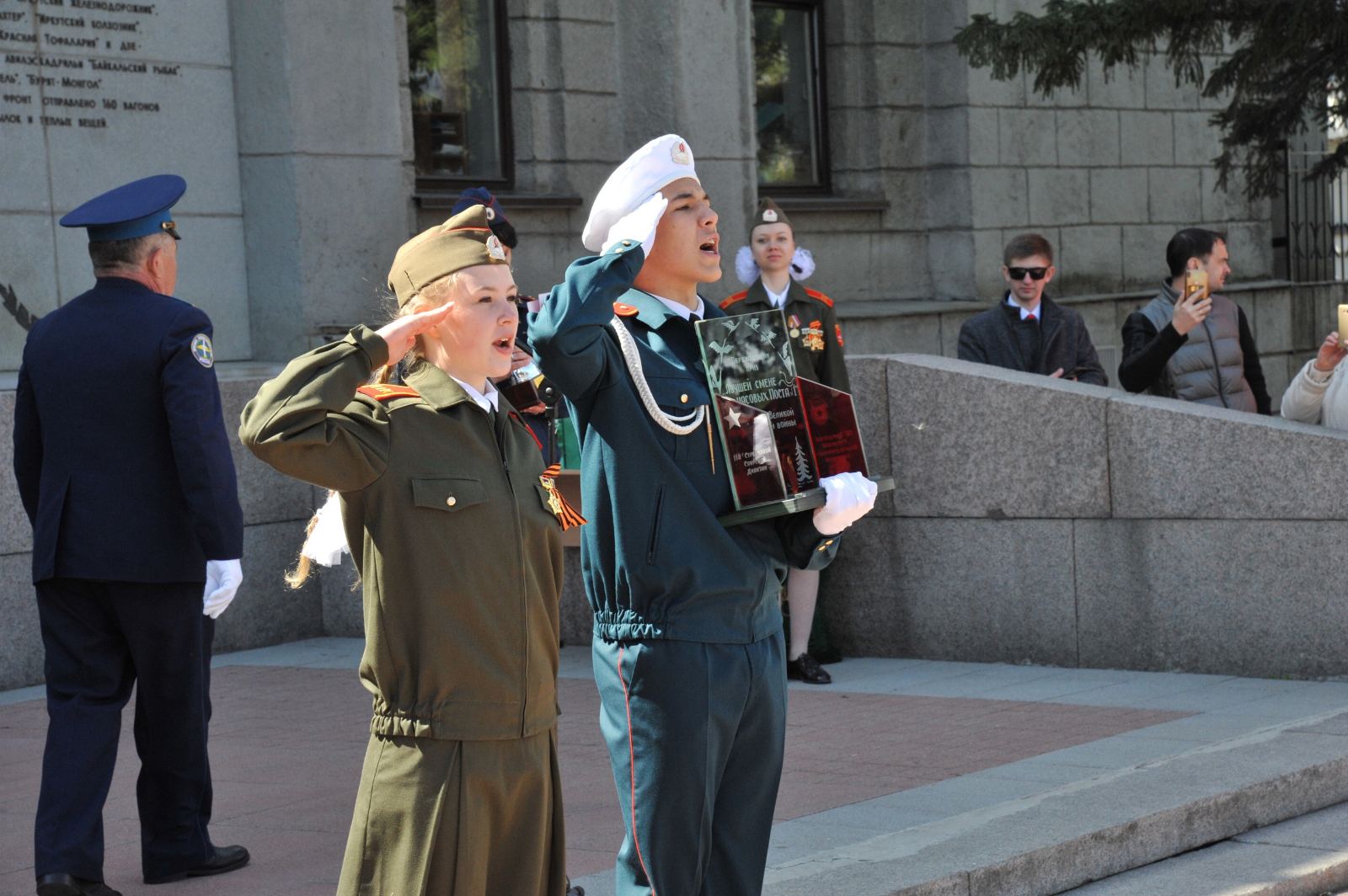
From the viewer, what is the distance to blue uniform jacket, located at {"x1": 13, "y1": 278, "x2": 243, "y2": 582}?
516cm

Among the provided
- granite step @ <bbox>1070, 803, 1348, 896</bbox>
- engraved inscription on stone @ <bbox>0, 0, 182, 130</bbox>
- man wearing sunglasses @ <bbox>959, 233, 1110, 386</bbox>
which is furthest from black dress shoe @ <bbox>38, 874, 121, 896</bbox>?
engraved inscription on stone @ <bbox>0, 0, 182, 130</bbox>

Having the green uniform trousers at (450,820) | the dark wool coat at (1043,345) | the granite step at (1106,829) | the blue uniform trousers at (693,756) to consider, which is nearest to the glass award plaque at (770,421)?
the blue uniform trousers at (693,756)

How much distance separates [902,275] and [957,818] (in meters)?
9.99

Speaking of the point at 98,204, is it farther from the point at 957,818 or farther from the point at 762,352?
the point at 957,818

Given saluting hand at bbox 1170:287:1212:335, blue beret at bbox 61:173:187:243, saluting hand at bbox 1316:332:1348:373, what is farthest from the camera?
saluting hand at bbox 1170:287:1212:335

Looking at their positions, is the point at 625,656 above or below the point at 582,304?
below

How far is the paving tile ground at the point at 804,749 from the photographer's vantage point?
17.9 ft

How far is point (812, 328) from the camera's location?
8.05 m

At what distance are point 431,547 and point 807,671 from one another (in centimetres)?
481

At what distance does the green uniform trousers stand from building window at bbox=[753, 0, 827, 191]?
37.9 feet

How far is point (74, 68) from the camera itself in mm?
9594

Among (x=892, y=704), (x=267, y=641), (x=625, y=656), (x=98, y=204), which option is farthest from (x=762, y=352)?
(x=267, y=641)

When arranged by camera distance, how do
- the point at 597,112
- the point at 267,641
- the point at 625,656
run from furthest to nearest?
the point at 597,112 → the point at 267,641 → the point at 625,656

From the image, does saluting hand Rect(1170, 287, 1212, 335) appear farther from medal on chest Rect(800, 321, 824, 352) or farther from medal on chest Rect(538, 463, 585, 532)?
medal on chest Rect(538, 463, 585, 532)
